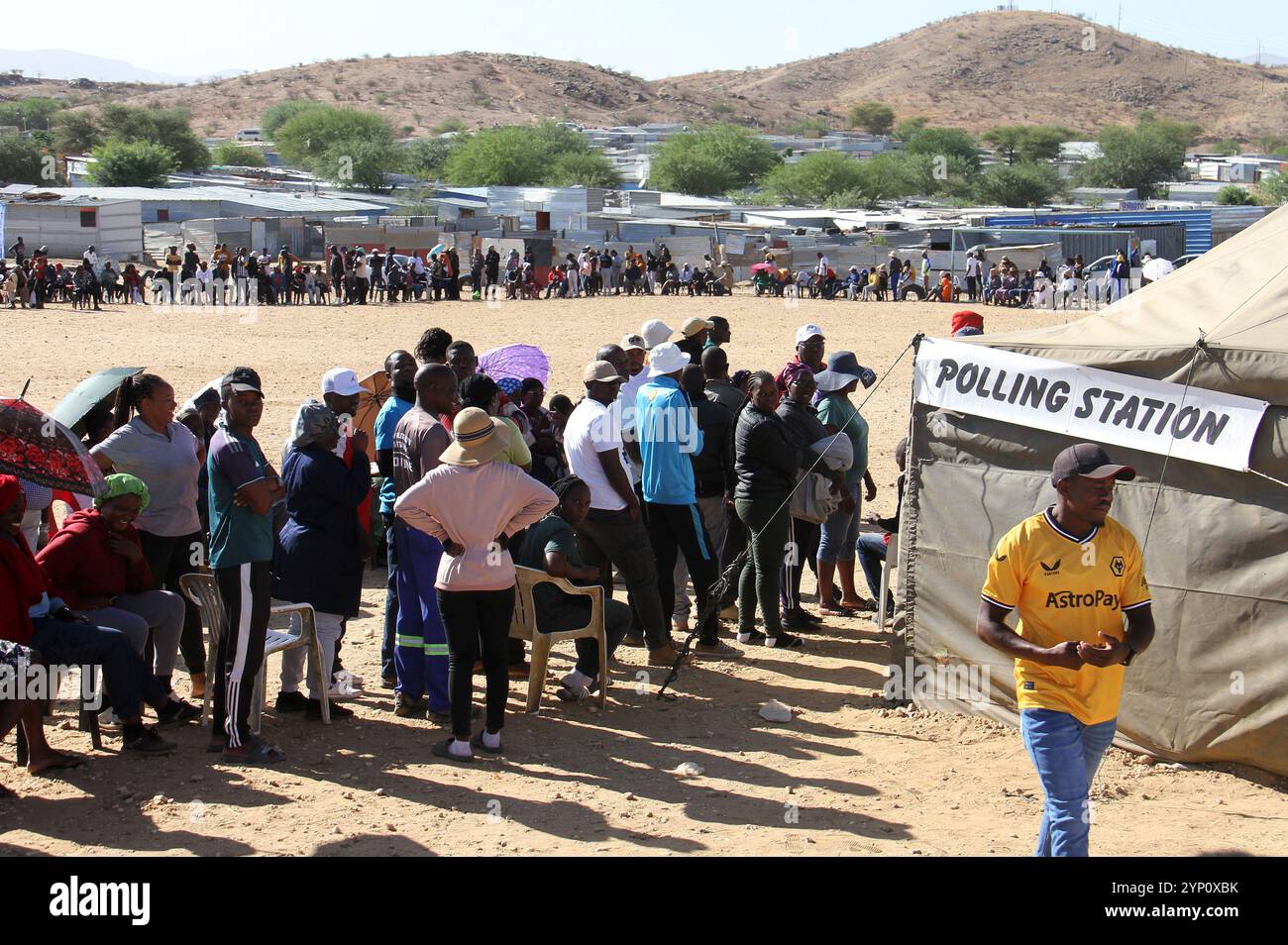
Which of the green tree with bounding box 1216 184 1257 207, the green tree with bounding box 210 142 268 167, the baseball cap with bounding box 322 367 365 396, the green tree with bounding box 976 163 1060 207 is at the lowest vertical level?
the baseball cap with bounding box 322 367 365 396

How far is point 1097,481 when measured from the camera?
4641 mm

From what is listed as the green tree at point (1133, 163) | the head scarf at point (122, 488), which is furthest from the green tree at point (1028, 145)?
the head scarf at point (122, 488)

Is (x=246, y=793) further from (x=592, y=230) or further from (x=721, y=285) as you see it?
(x=592, y=230)

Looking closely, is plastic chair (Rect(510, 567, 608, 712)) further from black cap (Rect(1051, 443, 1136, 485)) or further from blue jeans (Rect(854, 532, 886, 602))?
black cap (Rect(1051, 443, 1136, 485))

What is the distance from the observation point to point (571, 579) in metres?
7.59

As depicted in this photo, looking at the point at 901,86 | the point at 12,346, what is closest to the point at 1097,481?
the point at 12,346

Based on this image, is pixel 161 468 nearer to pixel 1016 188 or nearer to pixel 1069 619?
pixel 1069 619

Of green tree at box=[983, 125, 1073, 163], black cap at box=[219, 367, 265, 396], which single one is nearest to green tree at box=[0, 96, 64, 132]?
green tree at box=[983, 125, 1073, 163]

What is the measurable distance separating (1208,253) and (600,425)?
3479 millimetres

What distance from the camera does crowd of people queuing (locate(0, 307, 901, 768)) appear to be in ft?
21.0

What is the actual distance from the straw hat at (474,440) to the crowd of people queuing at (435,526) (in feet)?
0.03

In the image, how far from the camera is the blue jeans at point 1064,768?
474 cm

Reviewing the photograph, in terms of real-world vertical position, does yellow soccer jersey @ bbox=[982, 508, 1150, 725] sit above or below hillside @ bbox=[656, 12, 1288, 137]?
below
